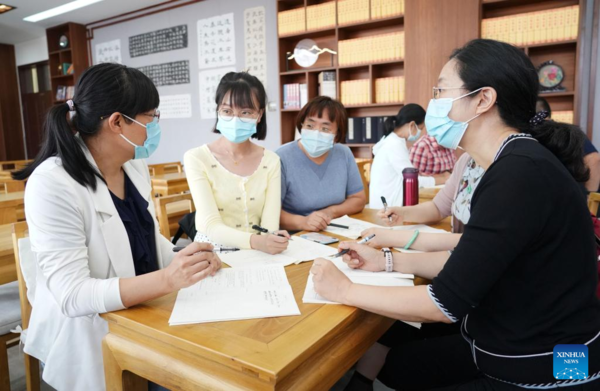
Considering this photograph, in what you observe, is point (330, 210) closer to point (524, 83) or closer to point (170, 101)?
point (524, 83)

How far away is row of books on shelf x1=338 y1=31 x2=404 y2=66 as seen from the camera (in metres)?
4.04

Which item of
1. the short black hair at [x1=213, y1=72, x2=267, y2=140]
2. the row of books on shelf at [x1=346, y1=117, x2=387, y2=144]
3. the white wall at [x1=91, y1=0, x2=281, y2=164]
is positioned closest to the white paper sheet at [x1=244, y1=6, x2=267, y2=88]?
the white wall at [x1=91, y1=0, x2=281, y2=164]

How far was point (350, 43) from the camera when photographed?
4258 millimetres

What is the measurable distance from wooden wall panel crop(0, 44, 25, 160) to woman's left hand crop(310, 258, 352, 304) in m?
8.80

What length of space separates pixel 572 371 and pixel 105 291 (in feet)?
3.36

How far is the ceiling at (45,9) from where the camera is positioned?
5.55 meters

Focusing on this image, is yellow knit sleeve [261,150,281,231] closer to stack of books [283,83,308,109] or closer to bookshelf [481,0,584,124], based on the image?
bookshelf [481,0,584,124]

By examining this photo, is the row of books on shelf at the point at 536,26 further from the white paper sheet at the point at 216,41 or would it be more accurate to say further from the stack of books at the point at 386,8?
the white paper sheet at the point at 216,41

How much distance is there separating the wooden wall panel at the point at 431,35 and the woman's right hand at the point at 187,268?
3.32m

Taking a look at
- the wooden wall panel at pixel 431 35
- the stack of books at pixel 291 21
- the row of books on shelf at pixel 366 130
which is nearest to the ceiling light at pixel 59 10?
the stack of books at pixel 291 21

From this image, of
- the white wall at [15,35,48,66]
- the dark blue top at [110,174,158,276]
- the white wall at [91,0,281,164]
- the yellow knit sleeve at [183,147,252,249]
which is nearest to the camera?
the dark blue top at [110,174,158,276]

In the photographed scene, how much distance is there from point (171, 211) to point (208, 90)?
3043mm

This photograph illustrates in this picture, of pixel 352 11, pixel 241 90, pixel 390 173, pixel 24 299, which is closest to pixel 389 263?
pixel 241 90

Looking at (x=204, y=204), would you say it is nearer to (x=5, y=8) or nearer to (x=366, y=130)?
(x=366, y=130)
